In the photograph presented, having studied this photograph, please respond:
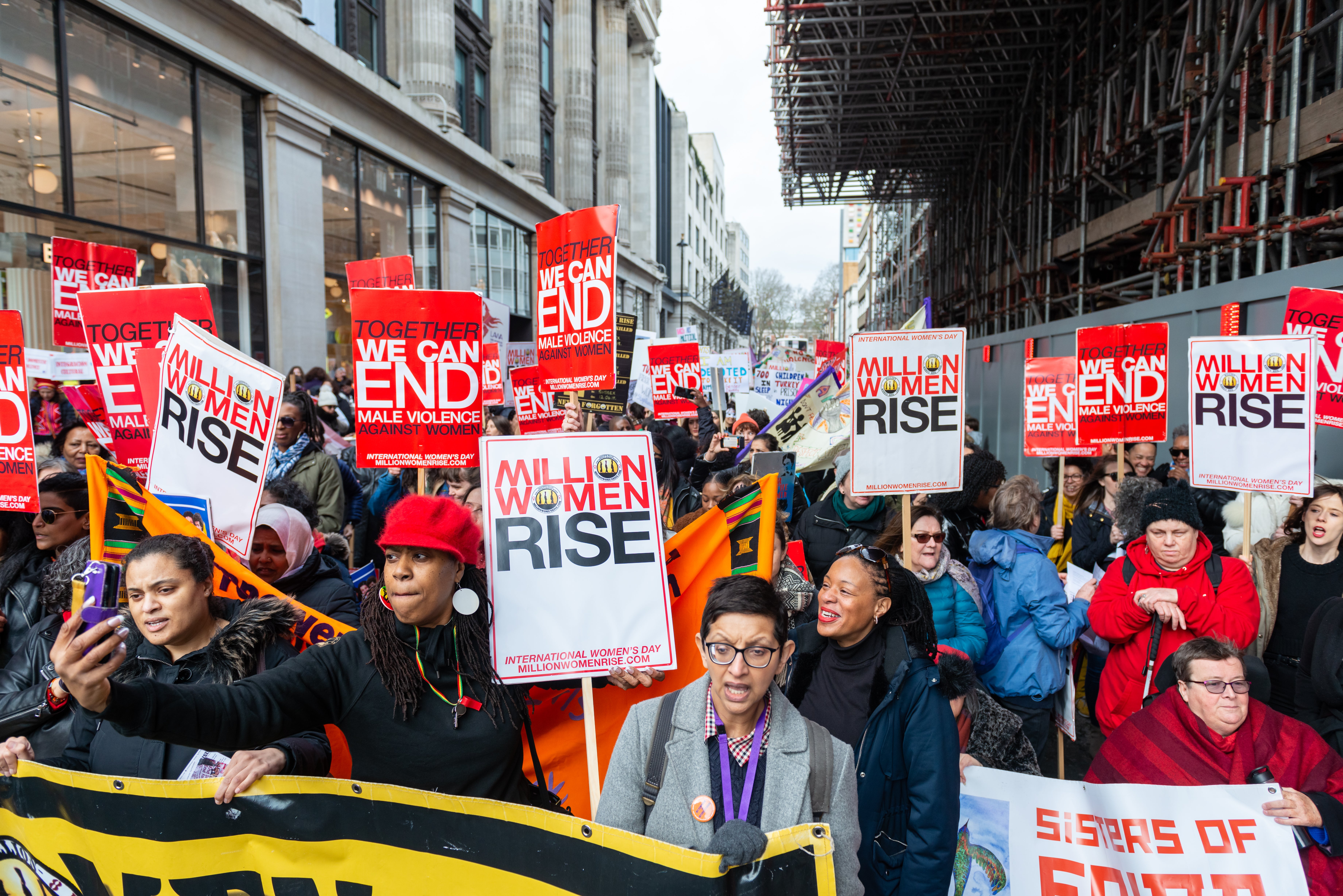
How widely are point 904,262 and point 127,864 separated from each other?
4756cm

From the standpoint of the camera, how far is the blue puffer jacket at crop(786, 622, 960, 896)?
255 cm

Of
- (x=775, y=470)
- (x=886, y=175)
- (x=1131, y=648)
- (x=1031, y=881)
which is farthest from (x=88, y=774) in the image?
(x=886, y=175)

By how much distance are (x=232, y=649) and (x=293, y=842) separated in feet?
2.23

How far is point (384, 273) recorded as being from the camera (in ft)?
28.7

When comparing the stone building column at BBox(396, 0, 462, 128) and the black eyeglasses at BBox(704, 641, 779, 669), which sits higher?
the stone building column at BBox(396, 0, 462, 128)

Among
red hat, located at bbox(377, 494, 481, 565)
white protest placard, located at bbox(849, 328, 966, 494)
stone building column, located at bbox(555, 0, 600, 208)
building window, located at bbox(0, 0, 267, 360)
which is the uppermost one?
stone building column, located at bbox(555, 0, 600, 208)

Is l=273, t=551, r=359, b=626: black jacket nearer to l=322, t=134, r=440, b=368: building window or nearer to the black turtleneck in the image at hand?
the black turtleneck

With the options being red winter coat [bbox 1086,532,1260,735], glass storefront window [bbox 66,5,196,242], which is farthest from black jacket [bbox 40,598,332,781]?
glass storefront window [bbox 66,5,196,242]

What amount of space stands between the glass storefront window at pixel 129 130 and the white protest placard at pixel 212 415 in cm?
804

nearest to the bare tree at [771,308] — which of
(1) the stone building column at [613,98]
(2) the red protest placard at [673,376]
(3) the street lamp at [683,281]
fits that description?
(3) the street lamp at [683,281]

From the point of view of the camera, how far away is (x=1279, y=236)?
28.9 feet

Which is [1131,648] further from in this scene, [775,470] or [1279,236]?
[1279,236]

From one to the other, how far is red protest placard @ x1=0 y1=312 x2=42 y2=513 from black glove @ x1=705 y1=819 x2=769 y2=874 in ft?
12.5

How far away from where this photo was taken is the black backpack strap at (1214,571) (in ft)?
12.5
